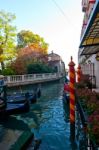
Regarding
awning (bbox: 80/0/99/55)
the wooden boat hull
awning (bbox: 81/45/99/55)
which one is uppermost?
awning (bbox: 80/0/99/55)

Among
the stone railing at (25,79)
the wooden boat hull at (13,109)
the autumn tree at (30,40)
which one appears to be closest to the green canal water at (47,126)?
the wooden boat hull at (13,109)

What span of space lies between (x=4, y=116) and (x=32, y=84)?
66.7 feet

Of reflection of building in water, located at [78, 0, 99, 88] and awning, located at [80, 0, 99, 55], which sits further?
reflection of building in water, located at [78, 0, 99, 88]

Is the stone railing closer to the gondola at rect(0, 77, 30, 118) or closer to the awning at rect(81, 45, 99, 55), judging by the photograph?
the awning at rect(81, 45, 99, 55)

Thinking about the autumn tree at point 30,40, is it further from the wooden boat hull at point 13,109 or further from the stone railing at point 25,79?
the wooden boat hull at point 13,109

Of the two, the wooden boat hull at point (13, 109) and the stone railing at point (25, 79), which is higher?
the stone railing at point (25, 79)

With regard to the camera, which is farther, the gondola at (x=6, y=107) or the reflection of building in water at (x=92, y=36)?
the gondola at (x=6, y=107)

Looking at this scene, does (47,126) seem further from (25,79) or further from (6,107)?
(25,79)

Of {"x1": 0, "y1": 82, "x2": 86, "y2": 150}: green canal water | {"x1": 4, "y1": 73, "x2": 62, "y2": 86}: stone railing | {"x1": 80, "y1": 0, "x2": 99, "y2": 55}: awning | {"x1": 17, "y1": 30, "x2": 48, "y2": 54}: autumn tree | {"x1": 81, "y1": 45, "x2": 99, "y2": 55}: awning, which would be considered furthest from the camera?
{"x1": 17, "y1": 30, "x2": 48, "y2": 54}: autumn tree

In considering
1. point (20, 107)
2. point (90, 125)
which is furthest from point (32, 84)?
point (90, 125)

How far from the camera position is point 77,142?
8281 millimetres

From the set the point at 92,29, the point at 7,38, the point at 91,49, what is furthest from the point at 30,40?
the point at 92,29

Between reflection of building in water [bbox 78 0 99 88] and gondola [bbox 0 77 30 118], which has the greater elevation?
reflection of building in water [bbox 78 0 99 88]

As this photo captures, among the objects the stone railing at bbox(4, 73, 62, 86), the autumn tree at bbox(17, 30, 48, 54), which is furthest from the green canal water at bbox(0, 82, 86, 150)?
the autumn tree at bbox(17, 30, 48, 54)
